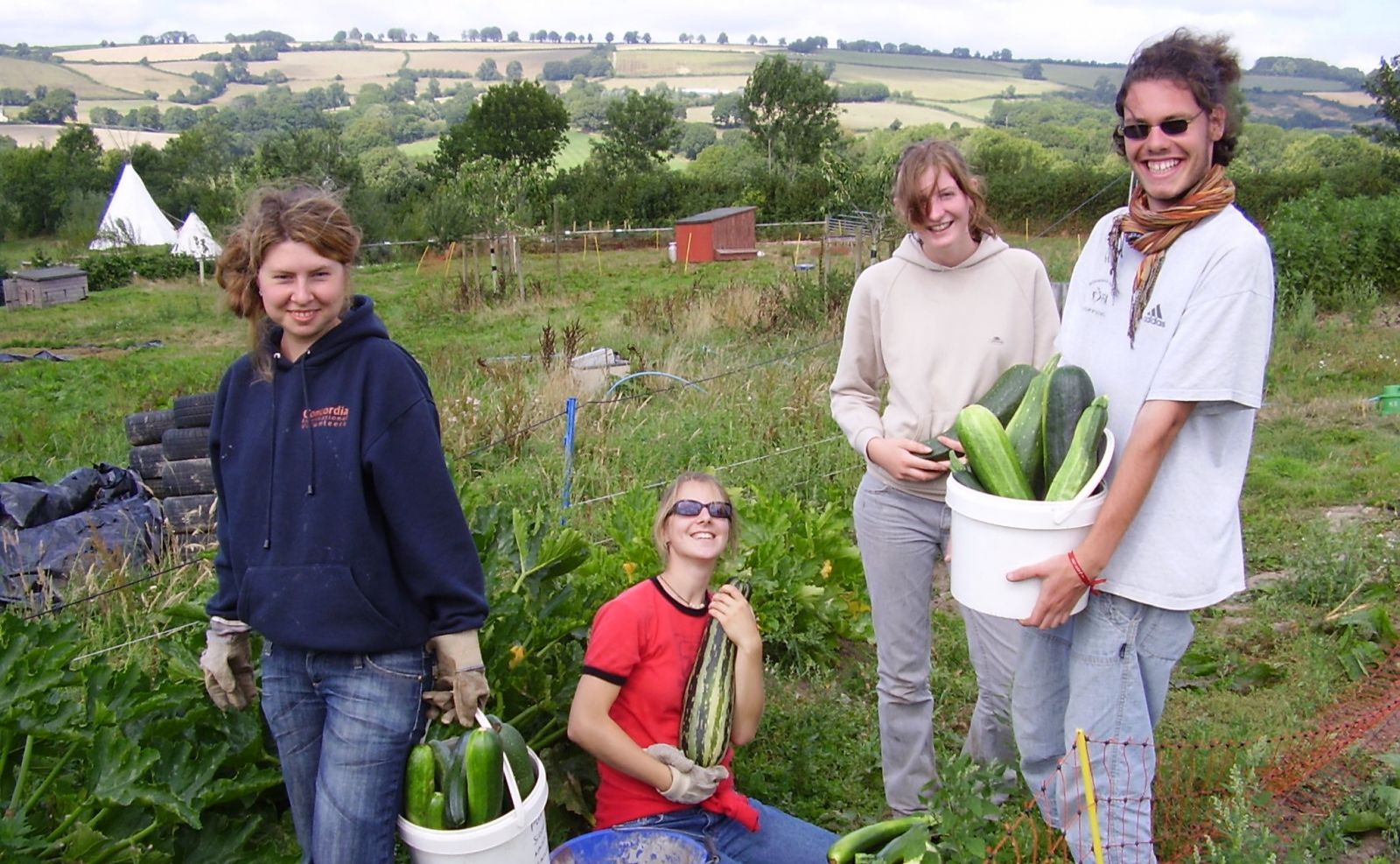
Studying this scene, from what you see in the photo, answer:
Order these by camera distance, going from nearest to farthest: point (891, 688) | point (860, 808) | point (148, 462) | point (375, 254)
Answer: point (891, 688), point (860, 808), point (148, 462), point (375, 254)

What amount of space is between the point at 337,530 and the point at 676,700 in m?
1.08

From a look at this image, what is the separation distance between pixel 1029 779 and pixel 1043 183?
37258mm

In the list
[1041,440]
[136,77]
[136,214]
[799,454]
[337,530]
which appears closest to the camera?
[337,530]

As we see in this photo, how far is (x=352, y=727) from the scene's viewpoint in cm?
235

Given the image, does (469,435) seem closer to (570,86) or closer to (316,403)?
(316,403)

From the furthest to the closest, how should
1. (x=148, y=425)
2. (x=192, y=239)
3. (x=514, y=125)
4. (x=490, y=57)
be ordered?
(x=490, y=57) < (x=514, y=125) < (x=192, y=239) < (x=148, y=425)

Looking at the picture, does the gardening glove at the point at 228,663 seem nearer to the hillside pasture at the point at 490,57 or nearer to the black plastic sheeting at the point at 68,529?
the black plastic sheeting at the point at 68,529

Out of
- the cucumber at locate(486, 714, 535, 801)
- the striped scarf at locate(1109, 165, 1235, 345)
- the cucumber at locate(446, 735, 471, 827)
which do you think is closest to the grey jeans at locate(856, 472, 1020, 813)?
the striped scarf at locate(1109, 165, 1235, 345)

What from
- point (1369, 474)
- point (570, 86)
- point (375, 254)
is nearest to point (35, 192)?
point (375, 254)

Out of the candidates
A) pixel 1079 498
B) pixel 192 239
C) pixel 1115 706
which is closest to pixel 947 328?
pixel 1079 498

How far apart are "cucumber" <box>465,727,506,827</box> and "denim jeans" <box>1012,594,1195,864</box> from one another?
4.02 feet

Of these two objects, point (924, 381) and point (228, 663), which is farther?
point (924, 381)

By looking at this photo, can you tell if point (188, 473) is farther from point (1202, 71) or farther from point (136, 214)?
point (136, 214)

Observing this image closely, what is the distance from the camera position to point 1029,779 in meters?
2.63
